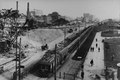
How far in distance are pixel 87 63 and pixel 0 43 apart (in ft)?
56.4

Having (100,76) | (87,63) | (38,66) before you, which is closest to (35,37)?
(87,63)

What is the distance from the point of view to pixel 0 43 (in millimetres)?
34344

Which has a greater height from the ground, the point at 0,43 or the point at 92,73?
the point at 0,43

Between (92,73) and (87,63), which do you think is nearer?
(92,73)

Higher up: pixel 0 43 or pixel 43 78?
pixel 0 43

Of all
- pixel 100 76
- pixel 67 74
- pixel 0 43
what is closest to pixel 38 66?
pixel 67 74

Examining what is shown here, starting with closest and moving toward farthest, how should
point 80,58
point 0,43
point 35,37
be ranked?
point 80,58, point 0,43, point 35,37

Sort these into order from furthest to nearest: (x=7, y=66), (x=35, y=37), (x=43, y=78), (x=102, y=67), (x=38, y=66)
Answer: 1. (x=35, y=37)
2. (x=102, y=67)
3. (x=7, y=66)
4. (x=38, y=66)
5. (x=43, y=78)

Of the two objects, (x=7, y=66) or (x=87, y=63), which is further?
(x=87, y=63)

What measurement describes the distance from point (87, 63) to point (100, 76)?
7.17 m

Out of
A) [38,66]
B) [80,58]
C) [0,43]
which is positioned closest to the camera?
[38,66]

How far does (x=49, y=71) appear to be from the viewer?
2178 cm

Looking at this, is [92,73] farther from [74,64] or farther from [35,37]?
[35,37]

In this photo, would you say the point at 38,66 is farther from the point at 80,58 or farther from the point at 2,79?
the point at 80,58
